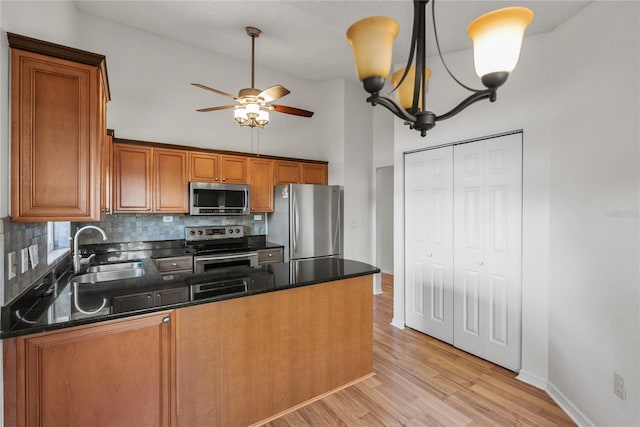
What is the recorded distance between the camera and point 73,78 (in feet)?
5.15

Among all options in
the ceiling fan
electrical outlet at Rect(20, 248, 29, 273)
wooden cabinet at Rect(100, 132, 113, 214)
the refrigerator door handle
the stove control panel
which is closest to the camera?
electrical outlet at Rect(20, 248, 29, 273)

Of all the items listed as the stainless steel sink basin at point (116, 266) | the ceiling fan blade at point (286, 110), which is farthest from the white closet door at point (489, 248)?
the stainless steel sink basin at point (116, 266)

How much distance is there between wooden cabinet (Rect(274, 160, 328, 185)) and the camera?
14.1 feet

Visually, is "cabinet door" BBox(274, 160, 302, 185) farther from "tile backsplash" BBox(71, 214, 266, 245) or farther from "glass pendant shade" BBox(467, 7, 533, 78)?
"glass pendant shade" BBox(467, 7, 533, 78)

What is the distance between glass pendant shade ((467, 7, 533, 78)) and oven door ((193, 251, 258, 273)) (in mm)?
3110

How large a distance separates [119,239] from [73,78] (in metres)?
2.39

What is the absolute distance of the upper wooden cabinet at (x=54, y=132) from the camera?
4.74 feet

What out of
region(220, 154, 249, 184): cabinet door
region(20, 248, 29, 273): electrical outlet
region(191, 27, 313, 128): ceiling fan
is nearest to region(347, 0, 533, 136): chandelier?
region(191, 27, 313, 128): ceiling fan

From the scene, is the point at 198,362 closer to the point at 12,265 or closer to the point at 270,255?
the point at 12,265

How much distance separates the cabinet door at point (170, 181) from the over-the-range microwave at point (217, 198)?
0.10 meters

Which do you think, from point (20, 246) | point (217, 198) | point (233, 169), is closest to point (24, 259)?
point (20, 246)

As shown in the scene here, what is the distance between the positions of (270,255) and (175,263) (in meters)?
1.14

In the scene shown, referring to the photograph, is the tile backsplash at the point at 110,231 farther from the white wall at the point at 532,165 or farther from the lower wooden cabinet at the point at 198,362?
the white wall at the point at 532,165

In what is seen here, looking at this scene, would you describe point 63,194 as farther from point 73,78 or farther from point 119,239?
point 119,239
